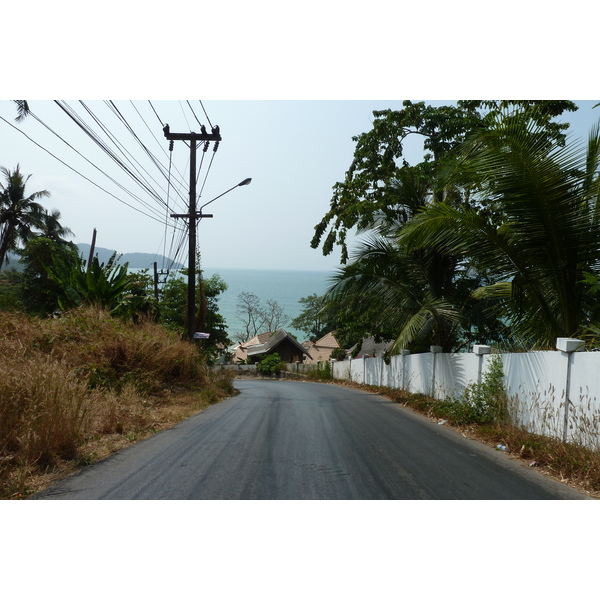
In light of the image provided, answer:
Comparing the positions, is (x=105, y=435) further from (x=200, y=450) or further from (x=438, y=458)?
(x=438, y=458)

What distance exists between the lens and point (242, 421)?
10.6 metres

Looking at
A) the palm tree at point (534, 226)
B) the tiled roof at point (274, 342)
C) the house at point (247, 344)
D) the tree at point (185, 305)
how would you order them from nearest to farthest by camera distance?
the palm tree at point (534, 226) < the tree at point (185, 305) < the tiled roof at point (274, 342) < the house at point (247, 344)

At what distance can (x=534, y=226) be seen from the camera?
9.04 m

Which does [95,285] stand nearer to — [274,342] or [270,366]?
[270,366]

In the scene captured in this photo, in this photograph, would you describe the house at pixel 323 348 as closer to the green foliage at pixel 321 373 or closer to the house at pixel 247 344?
the house at pixel 247 344

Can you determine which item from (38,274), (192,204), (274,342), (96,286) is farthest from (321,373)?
(96,286)

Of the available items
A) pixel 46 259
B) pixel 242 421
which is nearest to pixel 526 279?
pixel 242 421

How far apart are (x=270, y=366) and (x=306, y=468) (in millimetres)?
47070

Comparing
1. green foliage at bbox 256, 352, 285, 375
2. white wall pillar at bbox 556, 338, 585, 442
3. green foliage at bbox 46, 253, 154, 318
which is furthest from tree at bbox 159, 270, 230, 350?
white wall pillar at bbox 556, 338, 585, 442

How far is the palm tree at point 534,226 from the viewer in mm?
8734

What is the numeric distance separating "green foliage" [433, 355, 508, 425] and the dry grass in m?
5.41

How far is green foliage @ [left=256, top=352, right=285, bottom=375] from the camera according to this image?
52922mm

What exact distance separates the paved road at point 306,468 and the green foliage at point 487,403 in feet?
2.12

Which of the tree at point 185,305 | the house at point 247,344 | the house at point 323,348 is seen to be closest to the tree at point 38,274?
the tree at point 185,305
